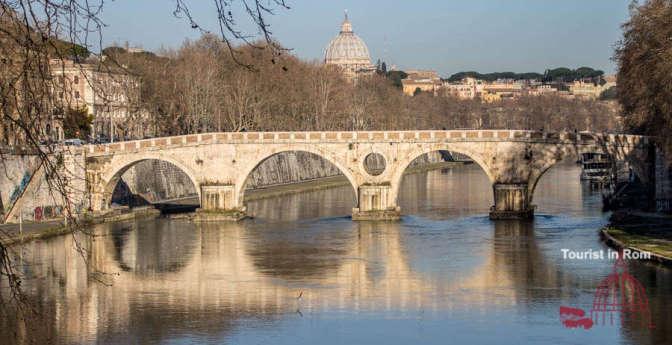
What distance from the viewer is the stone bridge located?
6744 centimetres

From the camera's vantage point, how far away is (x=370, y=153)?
230ft

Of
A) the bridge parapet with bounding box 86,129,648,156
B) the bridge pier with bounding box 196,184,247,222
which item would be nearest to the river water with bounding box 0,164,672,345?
the bridge pier with bounding box 196,184,247,222

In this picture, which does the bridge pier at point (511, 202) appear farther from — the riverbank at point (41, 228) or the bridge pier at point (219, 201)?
the riverbank at point (41, 228)

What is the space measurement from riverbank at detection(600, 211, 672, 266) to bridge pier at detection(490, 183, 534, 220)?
5.37 metres

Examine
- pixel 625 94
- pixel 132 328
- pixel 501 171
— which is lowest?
pixel 132 328

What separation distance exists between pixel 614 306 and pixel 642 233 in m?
17.4

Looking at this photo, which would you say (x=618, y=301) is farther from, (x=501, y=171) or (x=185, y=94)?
(x=185, y=94)

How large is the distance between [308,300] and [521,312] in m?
7.94

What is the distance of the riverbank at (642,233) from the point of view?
48812mm

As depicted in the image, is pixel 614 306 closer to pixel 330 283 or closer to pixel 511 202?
pixel 330 283

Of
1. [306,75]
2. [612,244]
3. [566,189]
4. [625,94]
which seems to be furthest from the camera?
[306,75]

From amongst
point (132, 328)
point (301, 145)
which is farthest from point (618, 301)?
point (301, 145)

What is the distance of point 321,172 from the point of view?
112 m

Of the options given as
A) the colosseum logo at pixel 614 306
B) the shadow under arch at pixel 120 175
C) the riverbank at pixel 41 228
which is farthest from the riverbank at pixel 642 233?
the shadow under arch at pixel 120 175
